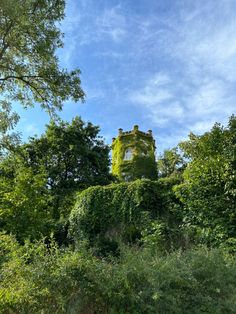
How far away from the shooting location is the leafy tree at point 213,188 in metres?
10.3

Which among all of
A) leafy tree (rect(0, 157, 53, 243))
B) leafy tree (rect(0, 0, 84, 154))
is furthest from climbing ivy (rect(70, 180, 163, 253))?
leafy tree (rect(0, 0, 84, 154))

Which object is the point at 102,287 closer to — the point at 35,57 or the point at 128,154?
the point at 35,57

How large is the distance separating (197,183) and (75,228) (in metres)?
5.32

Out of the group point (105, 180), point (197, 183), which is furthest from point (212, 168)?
point (105, 180)

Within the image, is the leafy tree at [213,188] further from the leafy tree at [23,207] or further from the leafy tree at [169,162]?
the leafy tree at [169,162]

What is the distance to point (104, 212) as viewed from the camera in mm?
13430

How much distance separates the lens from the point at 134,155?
3325 centimetres

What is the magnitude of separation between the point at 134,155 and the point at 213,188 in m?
22.3

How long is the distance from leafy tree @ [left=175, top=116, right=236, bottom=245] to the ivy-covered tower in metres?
20.1

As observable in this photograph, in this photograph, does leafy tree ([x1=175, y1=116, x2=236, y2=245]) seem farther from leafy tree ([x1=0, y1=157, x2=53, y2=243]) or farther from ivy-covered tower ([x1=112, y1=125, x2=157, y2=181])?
Answer: ivy-covered tower ([x1=112, y1=125, x2=157, y2=181])

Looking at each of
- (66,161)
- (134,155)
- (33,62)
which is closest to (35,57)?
(33,62)

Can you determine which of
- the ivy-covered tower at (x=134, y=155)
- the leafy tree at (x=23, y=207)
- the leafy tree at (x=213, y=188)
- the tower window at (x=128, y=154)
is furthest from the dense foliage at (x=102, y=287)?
the tower window at (x=128, y=154)

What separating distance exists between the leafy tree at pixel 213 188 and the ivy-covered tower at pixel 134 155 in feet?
65.9

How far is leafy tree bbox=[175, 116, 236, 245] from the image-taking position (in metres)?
10.3
